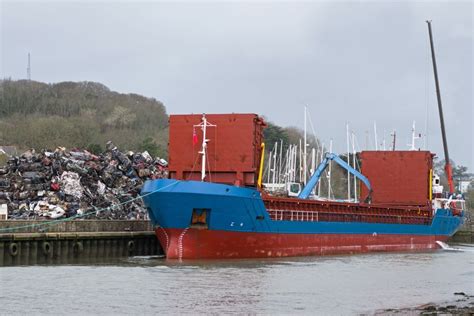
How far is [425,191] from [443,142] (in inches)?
552

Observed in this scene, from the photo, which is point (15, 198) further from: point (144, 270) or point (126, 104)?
point (126, 104)

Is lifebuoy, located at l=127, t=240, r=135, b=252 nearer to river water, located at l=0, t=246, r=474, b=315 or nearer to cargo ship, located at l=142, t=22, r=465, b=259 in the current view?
river water, located at l=0, t=246, r=474, b=315

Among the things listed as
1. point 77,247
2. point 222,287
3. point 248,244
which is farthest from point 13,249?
point 248,244

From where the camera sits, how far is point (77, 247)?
1196 inches

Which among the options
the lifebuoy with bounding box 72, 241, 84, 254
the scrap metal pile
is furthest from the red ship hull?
the scrap metal pile

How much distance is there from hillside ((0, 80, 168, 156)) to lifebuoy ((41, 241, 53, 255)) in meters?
33.1

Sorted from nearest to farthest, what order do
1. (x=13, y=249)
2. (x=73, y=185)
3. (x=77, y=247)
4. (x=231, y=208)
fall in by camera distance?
(x=13, y=249) < (x=77, y=247) < (x=231, y=208) < (x=73, y=185)

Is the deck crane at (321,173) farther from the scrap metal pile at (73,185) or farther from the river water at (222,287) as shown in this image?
the river water at (222,287)

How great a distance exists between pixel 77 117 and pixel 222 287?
66446 millimetres

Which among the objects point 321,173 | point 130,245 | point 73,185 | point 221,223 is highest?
point 321,173

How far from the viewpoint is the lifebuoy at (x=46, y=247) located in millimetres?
28891

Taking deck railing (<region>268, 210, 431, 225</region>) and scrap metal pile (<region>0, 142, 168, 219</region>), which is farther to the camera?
scrap metal pile (<region>0, 142, 168, 219</region>)

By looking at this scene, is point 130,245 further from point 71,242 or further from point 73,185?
point 73,185

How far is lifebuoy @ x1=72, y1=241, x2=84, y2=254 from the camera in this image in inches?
1190
